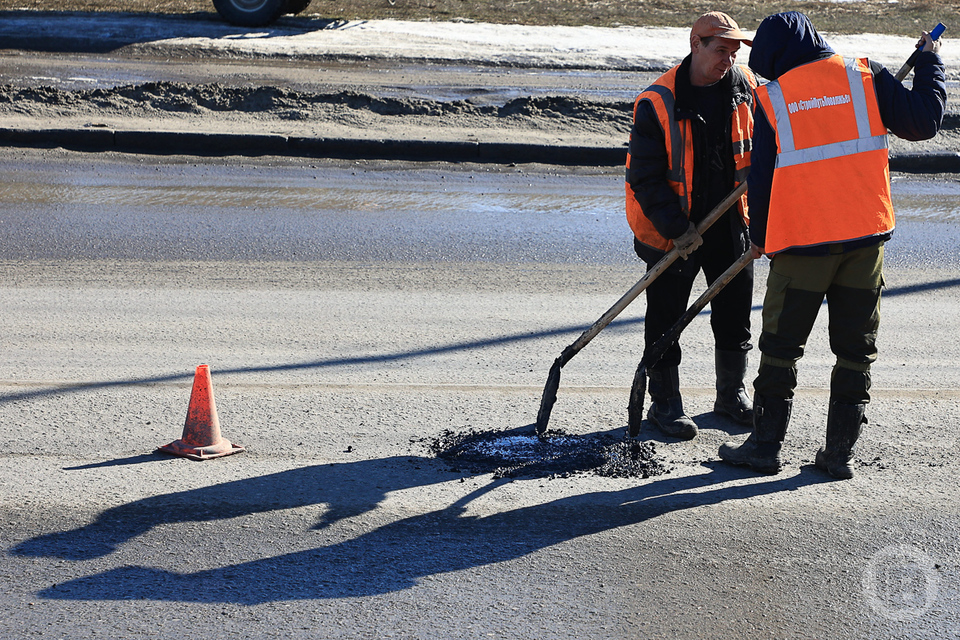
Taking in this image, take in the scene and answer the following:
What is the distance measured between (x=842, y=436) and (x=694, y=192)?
1.20 meters

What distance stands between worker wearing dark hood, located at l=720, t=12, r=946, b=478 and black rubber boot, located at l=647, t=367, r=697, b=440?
58cm

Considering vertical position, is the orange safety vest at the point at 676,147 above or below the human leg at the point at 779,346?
above

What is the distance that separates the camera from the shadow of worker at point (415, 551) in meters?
3.23

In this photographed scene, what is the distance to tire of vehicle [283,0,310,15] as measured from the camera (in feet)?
55.0

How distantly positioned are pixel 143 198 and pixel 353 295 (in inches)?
127

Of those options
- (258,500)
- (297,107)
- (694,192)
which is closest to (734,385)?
(694,192)

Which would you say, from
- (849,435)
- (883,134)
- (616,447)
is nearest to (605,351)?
(616,447)

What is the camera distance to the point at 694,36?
415cm

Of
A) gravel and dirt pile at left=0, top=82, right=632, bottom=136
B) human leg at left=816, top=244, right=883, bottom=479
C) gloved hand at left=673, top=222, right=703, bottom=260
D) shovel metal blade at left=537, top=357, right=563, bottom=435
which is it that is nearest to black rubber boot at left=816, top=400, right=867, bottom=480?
human leg at left=816, top=244, right=883, bottom=479

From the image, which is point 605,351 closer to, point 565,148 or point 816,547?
point 816,547

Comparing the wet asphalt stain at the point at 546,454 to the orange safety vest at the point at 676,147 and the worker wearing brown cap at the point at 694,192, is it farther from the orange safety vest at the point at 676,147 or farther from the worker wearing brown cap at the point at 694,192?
the orange safety vest at the point at 676,147

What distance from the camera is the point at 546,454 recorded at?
13.9ft

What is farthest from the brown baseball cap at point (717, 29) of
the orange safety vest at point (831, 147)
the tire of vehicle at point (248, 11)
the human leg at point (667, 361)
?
the tire of vehicle at point (248, 11)

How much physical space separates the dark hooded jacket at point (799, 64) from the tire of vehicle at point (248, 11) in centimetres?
1383
